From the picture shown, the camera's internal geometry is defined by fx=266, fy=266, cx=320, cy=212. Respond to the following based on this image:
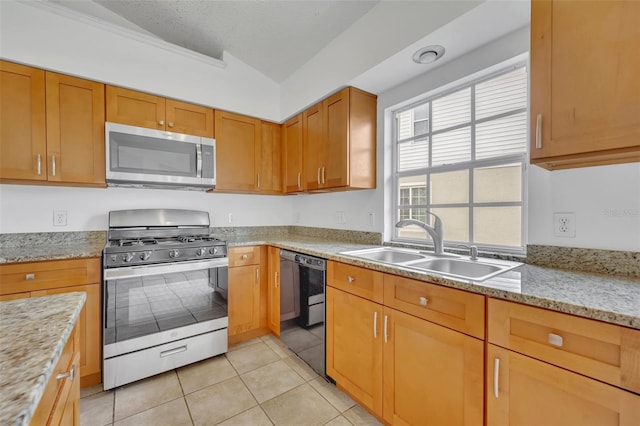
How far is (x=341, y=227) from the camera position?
2637mm

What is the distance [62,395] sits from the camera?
2.22 feet

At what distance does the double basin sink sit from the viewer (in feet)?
4.72

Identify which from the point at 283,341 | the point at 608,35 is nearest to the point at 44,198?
the point at 283,341

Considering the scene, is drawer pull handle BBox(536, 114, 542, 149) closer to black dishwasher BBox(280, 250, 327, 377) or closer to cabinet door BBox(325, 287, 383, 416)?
cabinet door BBox(325, 287, 383, 416)

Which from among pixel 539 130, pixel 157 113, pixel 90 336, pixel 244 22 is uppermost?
pixel 244 22

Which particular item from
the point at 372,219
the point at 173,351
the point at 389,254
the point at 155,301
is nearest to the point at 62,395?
the point at 155,301

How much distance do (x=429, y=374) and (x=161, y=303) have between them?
1.84 metres

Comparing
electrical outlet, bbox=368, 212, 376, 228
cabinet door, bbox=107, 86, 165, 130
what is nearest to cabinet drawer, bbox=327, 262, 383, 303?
electrical outlet, bbox=368, 212, 376, 228

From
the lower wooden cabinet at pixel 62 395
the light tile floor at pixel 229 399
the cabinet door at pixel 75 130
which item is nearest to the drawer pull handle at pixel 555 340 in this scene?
the light tile floor at pixel 229 399

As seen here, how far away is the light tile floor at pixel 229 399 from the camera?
61.4 inches

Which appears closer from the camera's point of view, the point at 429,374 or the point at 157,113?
the point at 429,374

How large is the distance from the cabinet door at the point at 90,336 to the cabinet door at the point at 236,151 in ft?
4.12

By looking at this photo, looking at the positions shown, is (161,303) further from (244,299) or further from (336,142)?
(336,142)

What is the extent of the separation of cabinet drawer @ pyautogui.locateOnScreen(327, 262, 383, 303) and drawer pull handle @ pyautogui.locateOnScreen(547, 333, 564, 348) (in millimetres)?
722
